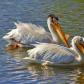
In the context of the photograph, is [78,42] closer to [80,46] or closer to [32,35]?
[80,46]

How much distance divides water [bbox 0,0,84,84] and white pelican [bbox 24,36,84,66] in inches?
6.1

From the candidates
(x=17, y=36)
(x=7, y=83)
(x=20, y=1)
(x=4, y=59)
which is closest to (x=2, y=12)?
(x=20, y=1)

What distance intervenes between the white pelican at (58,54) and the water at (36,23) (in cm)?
16

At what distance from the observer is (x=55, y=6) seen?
15953 mm

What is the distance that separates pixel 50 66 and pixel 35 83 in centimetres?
132

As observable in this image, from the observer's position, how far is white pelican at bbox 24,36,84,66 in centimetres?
773

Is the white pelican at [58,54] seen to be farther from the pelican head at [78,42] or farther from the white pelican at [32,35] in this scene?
the white pelican at [32,35]

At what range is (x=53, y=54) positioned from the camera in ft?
Result: 25.6

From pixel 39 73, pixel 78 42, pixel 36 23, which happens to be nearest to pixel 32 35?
pixel 78 42

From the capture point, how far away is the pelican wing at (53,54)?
7.70 metres

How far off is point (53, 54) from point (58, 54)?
0.45 feet

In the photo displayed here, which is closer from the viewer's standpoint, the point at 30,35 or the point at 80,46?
the point at 80,46

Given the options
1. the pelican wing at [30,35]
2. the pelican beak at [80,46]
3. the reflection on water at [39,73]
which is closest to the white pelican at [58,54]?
the pelican beak at [80,46]

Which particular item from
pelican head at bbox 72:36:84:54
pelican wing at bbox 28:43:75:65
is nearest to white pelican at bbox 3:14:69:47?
pelican wing at bbox 28:43:75:65
